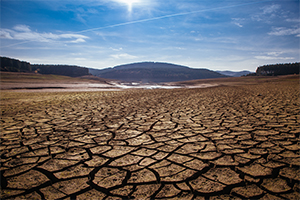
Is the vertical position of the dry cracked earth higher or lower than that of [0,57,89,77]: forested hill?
lower

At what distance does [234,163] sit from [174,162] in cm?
70

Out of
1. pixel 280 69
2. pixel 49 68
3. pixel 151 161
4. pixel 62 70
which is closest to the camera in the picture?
pixel 151 161

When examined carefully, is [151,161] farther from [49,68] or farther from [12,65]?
[49,68]

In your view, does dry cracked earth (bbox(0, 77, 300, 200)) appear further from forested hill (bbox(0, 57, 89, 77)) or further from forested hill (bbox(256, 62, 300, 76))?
forested hill (bbox(256, 62, 300, 76))

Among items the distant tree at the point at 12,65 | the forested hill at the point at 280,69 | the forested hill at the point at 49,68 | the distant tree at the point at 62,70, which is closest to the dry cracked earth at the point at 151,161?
the distant tree at the point at 12,65

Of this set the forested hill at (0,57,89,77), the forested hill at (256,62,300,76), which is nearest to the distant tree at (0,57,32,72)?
the forested hill at (0,57,89,77)

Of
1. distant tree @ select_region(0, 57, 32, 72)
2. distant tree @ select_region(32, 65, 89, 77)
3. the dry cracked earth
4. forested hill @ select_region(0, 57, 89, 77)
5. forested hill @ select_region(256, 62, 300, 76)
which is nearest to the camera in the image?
the dry cracked earth

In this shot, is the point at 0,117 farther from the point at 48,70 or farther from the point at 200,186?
the point at 48,70

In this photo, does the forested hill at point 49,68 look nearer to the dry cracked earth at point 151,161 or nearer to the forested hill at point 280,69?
the dry cracked earth at point 151,161

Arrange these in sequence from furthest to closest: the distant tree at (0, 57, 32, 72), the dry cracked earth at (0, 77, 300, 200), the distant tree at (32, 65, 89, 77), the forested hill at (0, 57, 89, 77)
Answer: the distant tree at (32, 65, 89, 77), the forested hill at (0, 57, 89, 77), the distant tree at (0, 57, 32, 72), the dry cracked earth at (0, 77, 300, 200)

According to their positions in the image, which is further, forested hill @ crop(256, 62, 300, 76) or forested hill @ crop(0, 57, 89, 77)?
forested hill @ crop(256, 62, 300, 76)

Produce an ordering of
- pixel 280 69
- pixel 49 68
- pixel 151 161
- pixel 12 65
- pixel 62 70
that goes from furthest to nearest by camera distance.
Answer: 1. pixel 62 70
2. pixel 49 68
3. pixel 280 69
4. pixel 12 65
5. pixel 151 161

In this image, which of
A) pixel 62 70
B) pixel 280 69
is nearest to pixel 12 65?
pixel 62 70

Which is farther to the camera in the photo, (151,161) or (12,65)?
(12,65)
